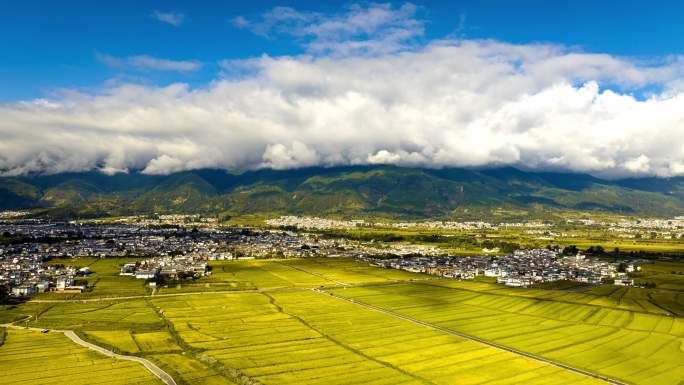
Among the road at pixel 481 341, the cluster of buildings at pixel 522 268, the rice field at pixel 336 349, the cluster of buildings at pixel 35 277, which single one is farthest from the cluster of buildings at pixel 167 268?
the cluster of buildings at pixel 522 268

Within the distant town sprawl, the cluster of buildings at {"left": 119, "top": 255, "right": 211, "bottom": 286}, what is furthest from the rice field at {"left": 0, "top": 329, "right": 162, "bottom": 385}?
the cluster of buildings at {"left": 119, "top": 255, "right": 211, "bottom": 286}

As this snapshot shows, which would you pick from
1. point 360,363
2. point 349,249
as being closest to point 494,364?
point 360,363

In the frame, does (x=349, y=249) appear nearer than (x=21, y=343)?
No

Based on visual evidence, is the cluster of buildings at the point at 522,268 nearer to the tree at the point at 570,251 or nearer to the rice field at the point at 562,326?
the tree at the point at 570,251

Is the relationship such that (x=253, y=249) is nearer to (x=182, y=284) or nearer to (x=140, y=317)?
(x=182, y=284)

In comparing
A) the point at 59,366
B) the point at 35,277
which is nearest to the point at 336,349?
the point at 59,366

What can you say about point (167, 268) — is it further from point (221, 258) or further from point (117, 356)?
point (117, 356)

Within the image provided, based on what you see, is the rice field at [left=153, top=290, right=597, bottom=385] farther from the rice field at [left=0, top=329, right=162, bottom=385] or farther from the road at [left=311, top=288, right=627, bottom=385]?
the rice field at [left=0, top=329, right=162, bottom=385]
